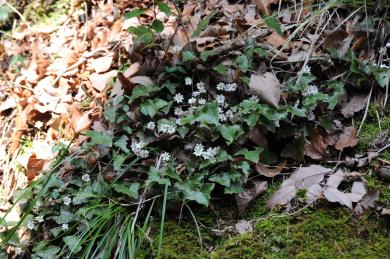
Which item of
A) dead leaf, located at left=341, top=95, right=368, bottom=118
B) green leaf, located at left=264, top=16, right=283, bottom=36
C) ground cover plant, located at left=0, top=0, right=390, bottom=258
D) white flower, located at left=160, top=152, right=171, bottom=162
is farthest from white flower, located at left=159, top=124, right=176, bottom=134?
dead leaf, located at left=341, top=95, right=368, bottom=118

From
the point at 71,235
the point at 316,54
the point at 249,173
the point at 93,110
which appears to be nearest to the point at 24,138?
the point at 93,110

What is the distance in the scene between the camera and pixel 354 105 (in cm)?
235

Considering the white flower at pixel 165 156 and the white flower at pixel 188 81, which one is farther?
the white flower at pixel 188 81

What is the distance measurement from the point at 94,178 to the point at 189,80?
2.26 feet

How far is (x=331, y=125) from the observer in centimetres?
226

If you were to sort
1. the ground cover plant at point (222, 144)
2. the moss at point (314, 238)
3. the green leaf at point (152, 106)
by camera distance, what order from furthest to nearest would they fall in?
the green leaf at point (152, 106), the ground cover plant at point (222, 144), the moss at point (314, 238)

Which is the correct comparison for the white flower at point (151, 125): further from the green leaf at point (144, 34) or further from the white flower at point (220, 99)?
the green leaf at point (144, 34)

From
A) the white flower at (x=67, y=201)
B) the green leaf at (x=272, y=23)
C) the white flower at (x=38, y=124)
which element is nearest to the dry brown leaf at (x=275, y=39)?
the green leaf at (x=272, y=23)

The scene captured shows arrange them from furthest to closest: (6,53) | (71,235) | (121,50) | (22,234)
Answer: (6,53), (121,50), (22,234), (71,235)

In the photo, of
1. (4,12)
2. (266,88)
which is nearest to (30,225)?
(266,88)

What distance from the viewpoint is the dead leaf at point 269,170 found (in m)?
2.19

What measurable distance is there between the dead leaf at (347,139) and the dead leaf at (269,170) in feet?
0.87

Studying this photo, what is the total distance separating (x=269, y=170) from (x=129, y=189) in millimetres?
657

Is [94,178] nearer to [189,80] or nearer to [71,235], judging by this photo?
[71,235]
